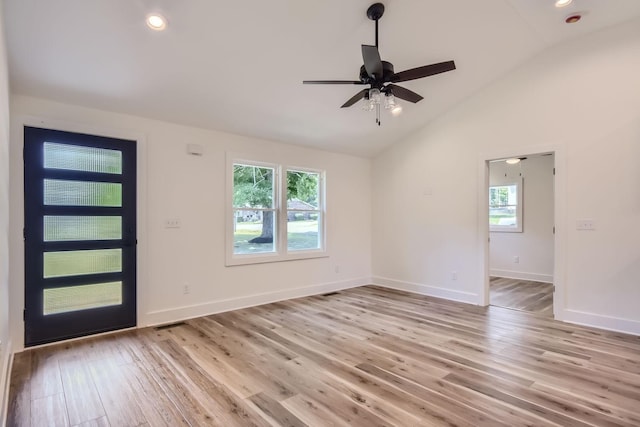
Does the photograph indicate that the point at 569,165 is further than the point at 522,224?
No

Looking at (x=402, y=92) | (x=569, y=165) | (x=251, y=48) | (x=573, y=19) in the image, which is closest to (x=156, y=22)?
(x=251, y=48)

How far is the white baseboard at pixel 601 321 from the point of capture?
3589 mm

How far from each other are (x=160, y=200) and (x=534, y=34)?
4746 mm

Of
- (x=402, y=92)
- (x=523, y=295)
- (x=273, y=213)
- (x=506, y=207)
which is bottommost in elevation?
(x=523, y=295)

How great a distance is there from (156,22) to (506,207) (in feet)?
22.6

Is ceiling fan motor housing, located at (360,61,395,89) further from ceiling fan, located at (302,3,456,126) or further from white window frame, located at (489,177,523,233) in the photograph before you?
white window frame, located at (489,177,523,233)

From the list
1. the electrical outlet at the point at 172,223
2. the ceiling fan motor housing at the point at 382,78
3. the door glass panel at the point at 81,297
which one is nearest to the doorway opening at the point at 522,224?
the ceiling fan motor housing at the point at 382,78

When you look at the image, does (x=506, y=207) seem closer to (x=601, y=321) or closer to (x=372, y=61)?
(x=601, y=321)

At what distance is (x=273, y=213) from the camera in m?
5.13

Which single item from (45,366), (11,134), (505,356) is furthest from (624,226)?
(11,134)

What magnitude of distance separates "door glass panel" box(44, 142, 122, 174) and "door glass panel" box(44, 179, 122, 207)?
0.50 feet

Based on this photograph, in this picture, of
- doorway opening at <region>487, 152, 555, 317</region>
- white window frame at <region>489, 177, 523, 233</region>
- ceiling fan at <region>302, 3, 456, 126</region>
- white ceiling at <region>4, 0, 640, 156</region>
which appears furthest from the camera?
white window frame at <region>489, 177, 523, 233</region>

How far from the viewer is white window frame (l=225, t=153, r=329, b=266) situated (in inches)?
180

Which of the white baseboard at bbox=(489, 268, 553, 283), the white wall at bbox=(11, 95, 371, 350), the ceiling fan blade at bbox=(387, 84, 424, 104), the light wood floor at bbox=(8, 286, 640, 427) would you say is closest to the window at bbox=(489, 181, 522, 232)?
the white baseboard at bbox=(489, 268, 553, 283)
